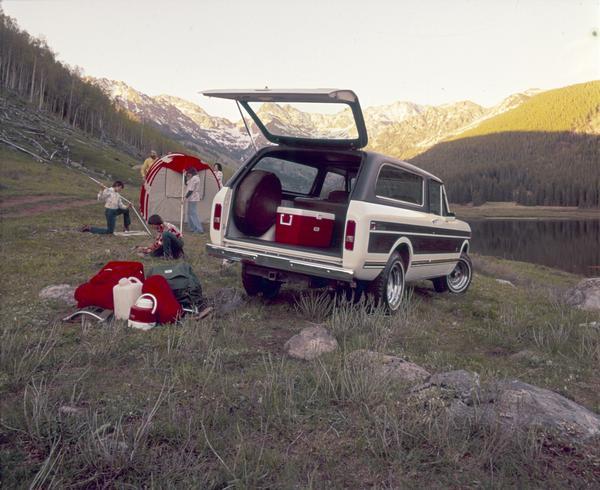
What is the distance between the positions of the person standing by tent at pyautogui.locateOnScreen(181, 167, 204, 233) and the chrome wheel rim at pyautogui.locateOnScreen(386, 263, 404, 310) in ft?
30.7

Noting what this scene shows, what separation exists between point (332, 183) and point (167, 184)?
8684 mm

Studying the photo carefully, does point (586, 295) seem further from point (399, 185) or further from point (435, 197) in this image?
point (399, 185)

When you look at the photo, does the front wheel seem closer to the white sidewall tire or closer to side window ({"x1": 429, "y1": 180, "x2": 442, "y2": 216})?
the white sidewall tire

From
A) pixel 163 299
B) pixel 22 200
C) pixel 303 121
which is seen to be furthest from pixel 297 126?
pixel 22 200

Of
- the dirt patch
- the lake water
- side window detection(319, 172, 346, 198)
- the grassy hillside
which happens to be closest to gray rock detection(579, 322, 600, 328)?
side window detection(319, 172, 346, 198)

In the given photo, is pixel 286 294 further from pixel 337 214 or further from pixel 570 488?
pixel 570 488

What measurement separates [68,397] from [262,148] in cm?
465

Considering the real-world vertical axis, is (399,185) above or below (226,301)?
above

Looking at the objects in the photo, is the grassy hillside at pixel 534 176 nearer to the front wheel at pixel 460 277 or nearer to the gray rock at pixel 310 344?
the front wheel at pixel 460 277

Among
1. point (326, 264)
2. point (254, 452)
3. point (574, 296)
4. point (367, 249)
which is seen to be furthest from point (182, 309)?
point (574, 296)

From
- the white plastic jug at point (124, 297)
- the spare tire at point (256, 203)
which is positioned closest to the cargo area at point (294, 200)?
the spare tire at point (256, 203)

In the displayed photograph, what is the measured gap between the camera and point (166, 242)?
10.5 meters

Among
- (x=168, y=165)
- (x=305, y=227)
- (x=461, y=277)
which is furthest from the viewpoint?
(x=168, y=165)

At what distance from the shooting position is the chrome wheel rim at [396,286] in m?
6.86
